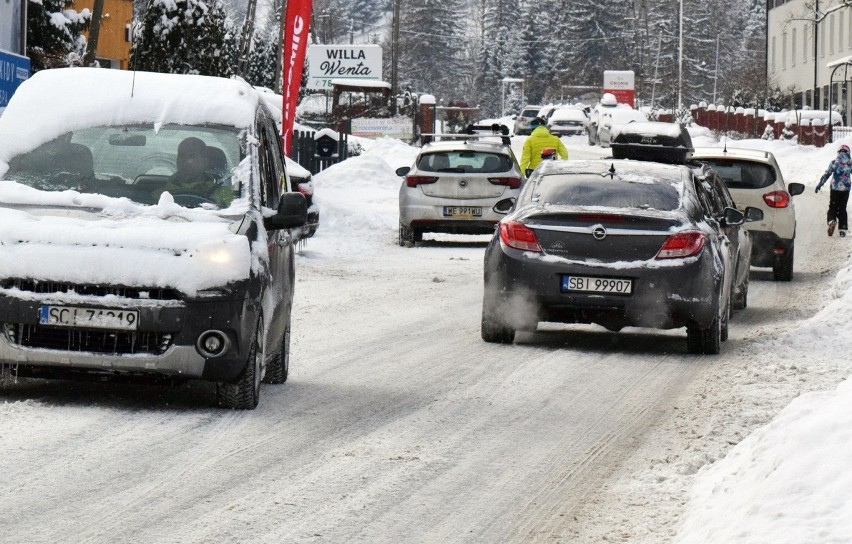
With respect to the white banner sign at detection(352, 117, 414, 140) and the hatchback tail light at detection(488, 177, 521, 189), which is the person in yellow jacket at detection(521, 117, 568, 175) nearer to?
the hatchback tail light at detection(488, 177, 521, 189)

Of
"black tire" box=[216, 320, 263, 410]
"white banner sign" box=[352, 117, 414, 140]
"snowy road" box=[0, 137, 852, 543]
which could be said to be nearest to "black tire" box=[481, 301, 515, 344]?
"snowy road" box=[0, 137, 852, 543]

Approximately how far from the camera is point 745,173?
19.7 metres

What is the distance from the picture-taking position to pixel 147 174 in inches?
361

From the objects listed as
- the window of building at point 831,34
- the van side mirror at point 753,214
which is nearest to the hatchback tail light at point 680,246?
the van side mirror at point 753,214

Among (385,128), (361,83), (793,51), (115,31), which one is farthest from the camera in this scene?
(793,51)

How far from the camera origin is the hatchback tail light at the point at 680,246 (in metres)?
A: 12.0

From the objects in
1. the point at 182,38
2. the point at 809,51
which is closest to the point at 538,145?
the point at 182,38

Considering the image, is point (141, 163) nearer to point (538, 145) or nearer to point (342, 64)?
point (538, 145)

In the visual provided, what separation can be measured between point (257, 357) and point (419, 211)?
14.9 metres

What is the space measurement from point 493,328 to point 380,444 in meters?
4.60

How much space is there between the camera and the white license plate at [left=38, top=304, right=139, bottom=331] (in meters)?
8.16

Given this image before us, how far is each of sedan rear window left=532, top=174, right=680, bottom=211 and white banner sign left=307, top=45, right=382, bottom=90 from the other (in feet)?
160

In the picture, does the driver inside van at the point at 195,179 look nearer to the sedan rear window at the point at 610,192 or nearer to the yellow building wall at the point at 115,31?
the sedan rear window at the point at 610,192

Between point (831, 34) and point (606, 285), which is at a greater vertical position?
point (831, 34)
